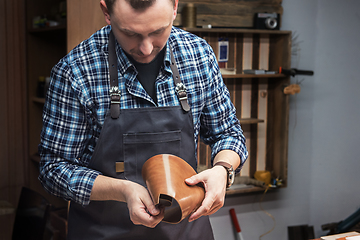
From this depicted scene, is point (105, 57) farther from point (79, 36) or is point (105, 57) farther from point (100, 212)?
point (79, 36)

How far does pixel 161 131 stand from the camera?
1115mm

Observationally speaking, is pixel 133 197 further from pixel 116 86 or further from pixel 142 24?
pixel 142 24

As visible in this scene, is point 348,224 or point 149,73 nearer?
point 149,73

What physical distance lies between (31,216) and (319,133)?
2460 mm

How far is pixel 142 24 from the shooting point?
0.89 metres

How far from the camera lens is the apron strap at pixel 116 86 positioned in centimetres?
107

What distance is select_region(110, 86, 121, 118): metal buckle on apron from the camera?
106 cm

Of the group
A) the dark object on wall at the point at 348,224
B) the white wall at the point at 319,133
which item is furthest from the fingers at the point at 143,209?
the dark object on wall at the point at 348,224

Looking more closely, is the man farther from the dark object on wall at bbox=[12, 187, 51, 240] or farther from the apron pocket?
the dark object on wall at bbox=[12, 187, 51, 240]

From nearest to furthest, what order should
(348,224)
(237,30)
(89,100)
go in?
(89,100) < (237,30) < (348,224)

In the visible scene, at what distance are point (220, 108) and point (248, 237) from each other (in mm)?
2148

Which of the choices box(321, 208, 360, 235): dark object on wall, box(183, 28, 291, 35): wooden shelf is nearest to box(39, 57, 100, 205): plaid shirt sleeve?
box(183, 28, 291, 35): wooden shelf

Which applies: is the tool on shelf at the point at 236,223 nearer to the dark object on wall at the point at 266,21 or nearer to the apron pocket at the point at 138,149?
the dark object on wall at the point at 266,21

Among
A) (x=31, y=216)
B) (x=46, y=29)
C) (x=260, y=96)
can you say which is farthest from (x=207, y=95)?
(x=260, y=96)
